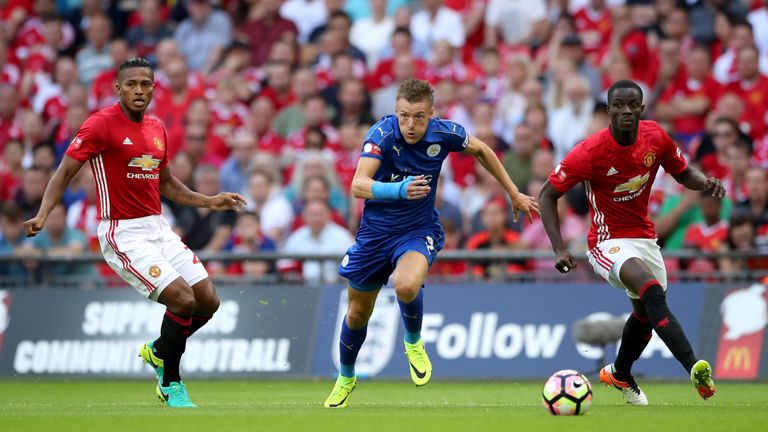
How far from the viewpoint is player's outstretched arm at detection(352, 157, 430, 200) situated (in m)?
10.2

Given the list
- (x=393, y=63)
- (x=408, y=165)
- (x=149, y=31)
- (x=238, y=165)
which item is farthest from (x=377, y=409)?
(x=149, y=31)

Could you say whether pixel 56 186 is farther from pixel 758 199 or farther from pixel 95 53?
pixel 95 53

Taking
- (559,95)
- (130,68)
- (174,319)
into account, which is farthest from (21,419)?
(559,95)

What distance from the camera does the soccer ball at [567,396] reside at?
995cm

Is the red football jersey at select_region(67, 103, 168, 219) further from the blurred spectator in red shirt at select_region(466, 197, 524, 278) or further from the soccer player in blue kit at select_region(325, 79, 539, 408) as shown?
the blurred spectator in red shirt at select_region(466, 197, 524, 278)

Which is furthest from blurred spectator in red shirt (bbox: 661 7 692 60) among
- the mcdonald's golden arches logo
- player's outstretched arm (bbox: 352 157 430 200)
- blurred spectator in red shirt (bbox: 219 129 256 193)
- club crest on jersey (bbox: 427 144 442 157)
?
player's outstretched arm (bbox: 352 157 430 200)

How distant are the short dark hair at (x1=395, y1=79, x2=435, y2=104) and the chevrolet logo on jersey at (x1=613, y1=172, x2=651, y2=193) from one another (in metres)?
1.81

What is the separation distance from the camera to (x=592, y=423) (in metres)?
9.32

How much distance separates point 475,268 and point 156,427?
780 cm

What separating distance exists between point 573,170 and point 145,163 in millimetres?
3748

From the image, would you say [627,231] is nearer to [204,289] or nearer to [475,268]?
[204,289]

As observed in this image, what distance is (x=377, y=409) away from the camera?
1099cm

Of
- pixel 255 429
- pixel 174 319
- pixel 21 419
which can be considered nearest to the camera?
pixel 255 429

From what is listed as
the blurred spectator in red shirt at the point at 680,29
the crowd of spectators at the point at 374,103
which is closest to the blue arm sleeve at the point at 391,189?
the crowd of spectators at the point at 374,103
